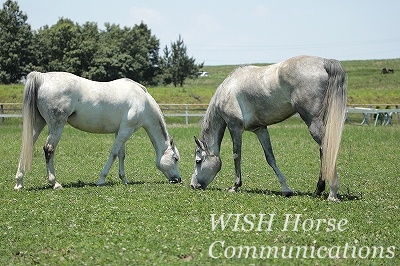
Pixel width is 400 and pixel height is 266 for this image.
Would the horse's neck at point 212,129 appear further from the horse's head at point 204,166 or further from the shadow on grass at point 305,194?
the shadow on grass at point 305,194

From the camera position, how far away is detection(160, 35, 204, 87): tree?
287 feet

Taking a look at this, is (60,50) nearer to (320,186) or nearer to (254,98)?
(254,98)

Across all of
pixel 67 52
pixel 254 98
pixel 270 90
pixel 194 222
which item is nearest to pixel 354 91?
pixel 67 52

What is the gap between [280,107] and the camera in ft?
39.4

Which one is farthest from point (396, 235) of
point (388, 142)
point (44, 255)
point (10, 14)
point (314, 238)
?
point (10, 14)

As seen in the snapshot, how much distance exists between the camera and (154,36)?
93.6m

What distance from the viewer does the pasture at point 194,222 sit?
301 inches

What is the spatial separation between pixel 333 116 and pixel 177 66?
7825 centimetres

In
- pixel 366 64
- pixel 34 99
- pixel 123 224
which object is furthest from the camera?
pixel 366 64

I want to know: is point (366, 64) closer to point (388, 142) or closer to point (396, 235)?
point (388, 142)

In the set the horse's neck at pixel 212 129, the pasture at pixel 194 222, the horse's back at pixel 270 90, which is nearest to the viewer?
the pasture at pixel 194 222

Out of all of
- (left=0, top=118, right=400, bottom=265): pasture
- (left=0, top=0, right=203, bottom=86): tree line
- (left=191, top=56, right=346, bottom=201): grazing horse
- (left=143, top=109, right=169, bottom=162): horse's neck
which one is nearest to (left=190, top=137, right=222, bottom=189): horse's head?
(left=191, top=56, right=346, bottom=201): grazing horse

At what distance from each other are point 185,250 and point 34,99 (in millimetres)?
6556

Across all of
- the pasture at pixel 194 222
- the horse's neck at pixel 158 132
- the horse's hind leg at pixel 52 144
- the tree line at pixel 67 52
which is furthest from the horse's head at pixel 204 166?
→ the tree line at pixel 67 52
